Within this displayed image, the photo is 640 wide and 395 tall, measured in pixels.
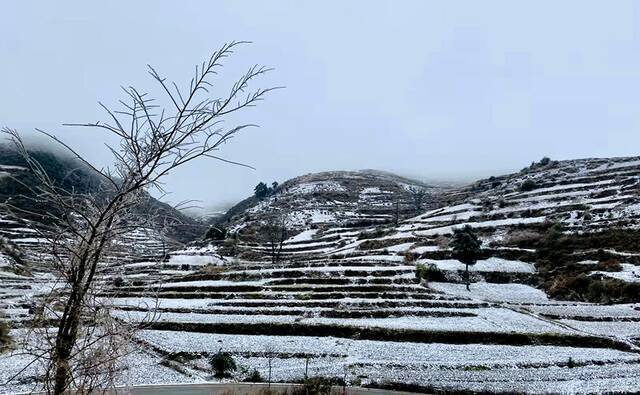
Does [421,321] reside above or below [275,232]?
below

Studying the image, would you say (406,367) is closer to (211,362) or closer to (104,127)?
(211,362)

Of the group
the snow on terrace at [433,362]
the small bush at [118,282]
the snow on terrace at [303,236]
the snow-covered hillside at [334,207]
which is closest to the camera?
the small bush at [118,282]

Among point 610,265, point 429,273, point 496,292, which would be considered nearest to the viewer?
point 610,265

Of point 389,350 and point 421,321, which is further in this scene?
point 421,321

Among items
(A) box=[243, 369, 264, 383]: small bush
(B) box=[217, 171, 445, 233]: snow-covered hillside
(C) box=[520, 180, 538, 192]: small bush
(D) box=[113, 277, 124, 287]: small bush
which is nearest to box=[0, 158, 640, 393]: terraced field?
(D) box=[113, 277, 124, 287]: small bush

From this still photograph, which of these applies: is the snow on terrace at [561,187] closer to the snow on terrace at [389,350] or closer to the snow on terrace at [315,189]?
the snow on terrace at [389,350]

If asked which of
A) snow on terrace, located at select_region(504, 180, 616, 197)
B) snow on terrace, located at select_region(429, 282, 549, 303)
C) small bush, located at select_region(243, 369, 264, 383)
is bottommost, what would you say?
small bush, located at select_region(243, 369, 264, 383)

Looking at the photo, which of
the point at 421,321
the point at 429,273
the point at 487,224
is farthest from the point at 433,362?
the point at 487,224

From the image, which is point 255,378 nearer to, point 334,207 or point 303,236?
point 303,236

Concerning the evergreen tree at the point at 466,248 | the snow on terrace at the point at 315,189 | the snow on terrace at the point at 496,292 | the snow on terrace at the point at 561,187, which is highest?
the snow on terrace at the point at 315,189

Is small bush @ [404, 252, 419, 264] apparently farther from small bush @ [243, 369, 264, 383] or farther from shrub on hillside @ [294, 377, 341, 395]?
shrub on hillside @ [294, 377, 341, 395]

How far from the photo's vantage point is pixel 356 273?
201 ft

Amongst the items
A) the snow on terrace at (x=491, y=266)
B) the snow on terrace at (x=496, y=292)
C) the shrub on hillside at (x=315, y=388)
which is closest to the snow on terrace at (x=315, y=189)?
the snow on terrace at (x=491, y=266)

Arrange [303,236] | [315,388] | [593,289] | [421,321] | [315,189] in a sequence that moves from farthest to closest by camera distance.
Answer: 1. [315,189]
2. [303,236]
3. [593,289]
4. [421,321]
5. [315,388]
